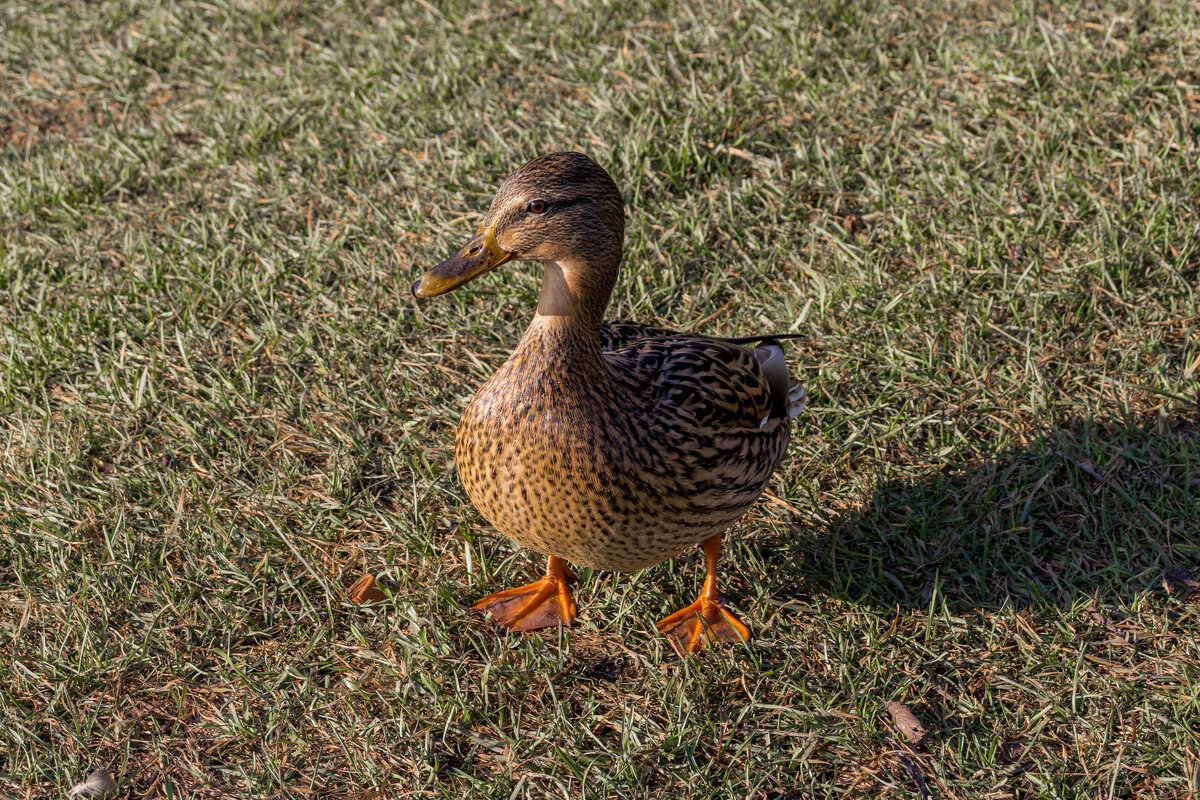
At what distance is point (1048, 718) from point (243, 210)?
12.4ft

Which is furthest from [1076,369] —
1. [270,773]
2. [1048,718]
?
[270,773]

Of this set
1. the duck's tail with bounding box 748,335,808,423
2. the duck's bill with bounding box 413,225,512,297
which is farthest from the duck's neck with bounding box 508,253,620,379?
the duck's tail with bounding box 748,335,808,423

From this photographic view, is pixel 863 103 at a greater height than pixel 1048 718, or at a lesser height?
greater

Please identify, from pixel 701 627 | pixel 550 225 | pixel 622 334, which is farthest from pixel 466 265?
pixel 701 627

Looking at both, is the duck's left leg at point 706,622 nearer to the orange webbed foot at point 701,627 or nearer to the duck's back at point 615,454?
the orange webbed foot at point 701,627

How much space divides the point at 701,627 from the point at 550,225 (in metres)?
1.35

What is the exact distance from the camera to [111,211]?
4.80 meters

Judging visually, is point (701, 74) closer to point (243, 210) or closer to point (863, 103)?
point (863, 103)

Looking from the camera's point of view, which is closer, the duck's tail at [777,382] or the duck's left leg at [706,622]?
the duck's left leg at [706,622]

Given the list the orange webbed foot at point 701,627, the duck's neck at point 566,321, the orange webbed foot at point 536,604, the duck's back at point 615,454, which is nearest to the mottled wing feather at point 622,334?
the duck's back at point 615,454

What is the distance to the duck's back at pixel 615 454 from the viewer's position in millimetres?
2740

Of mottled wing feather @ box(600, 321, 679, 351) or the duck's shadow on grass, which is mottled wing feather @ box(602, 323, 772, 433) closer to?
mottled wing feather @ box(600, 321, 679, 351)

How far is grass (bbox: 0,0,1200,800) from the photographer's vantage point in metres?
3.01

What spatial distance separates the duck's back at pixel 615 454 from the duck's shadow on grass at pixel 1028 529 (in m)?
0.56
